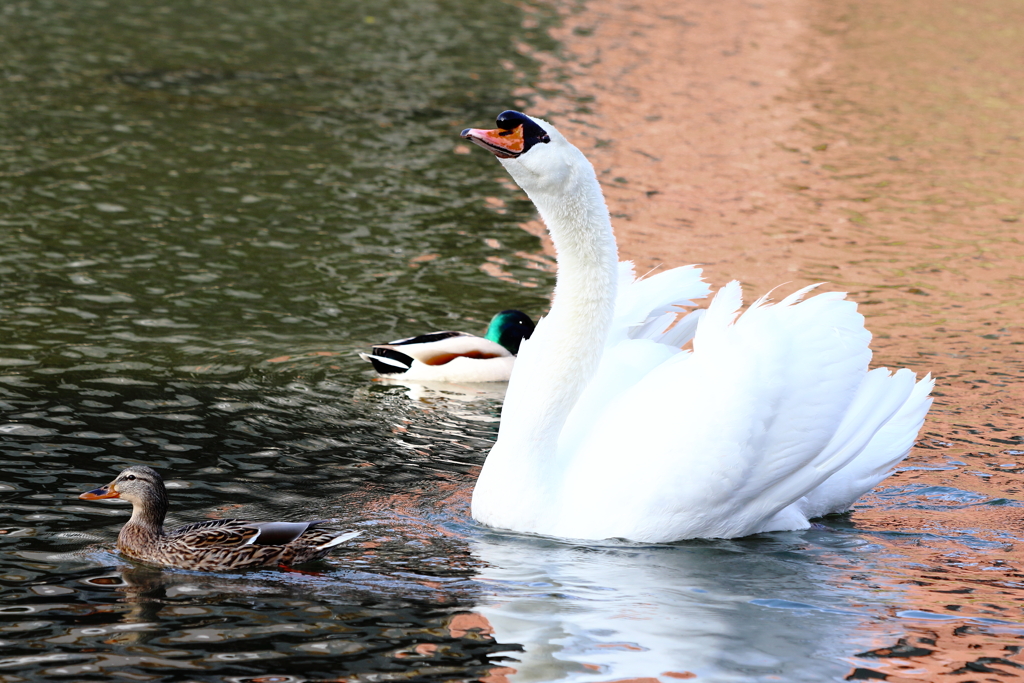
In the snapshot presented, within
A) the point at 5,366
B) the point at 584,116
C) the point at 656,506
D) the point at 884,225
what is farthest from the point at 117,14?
the point at 656,506

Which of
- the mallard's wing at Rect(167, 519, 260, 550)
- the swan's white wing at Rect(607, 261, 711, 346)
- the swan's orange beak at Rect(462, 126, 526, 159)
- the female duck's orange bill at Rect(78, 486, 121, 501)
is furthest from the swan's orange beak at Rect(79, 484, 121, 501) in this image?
the swan's white wing at Rect(607, 261, 711, 346)

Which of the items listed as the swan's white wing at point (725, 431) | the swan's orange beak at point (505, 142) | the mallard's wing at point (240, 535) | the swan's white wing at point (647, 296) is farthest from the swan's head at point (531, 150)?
the mallard's wing at point (240, 535)

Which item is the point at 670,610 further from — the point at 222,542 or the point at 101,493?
the point at 101,493

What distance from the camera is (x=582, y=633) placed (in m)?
5.70

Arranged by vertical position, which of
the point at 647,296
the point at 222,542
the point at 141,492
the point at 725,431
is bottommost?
the point at 222,542

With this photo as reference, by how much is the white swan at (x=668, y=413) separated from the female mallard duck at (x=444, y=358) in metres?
2.86

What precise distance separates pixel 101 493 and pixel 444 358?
12.9 ft

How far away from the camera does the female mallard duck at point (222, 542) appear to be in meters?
6.23

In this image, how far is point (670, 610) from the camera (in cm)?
596

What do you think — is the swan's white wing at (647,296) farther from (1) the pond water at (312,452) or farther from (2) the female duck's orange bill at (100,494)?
(2) the female duck's orange bill at (100,494)

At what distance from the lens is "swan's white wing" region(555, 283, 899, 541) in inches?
254

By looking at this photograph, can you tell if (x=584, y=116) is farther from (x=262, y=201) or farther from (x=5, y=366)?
(x=5, y=366)

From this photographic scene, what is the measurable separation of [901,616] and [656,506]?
126 centimetres

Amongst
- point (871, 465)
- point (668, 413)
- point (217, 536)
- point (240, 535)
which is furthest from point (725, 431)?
point (217, 536)
